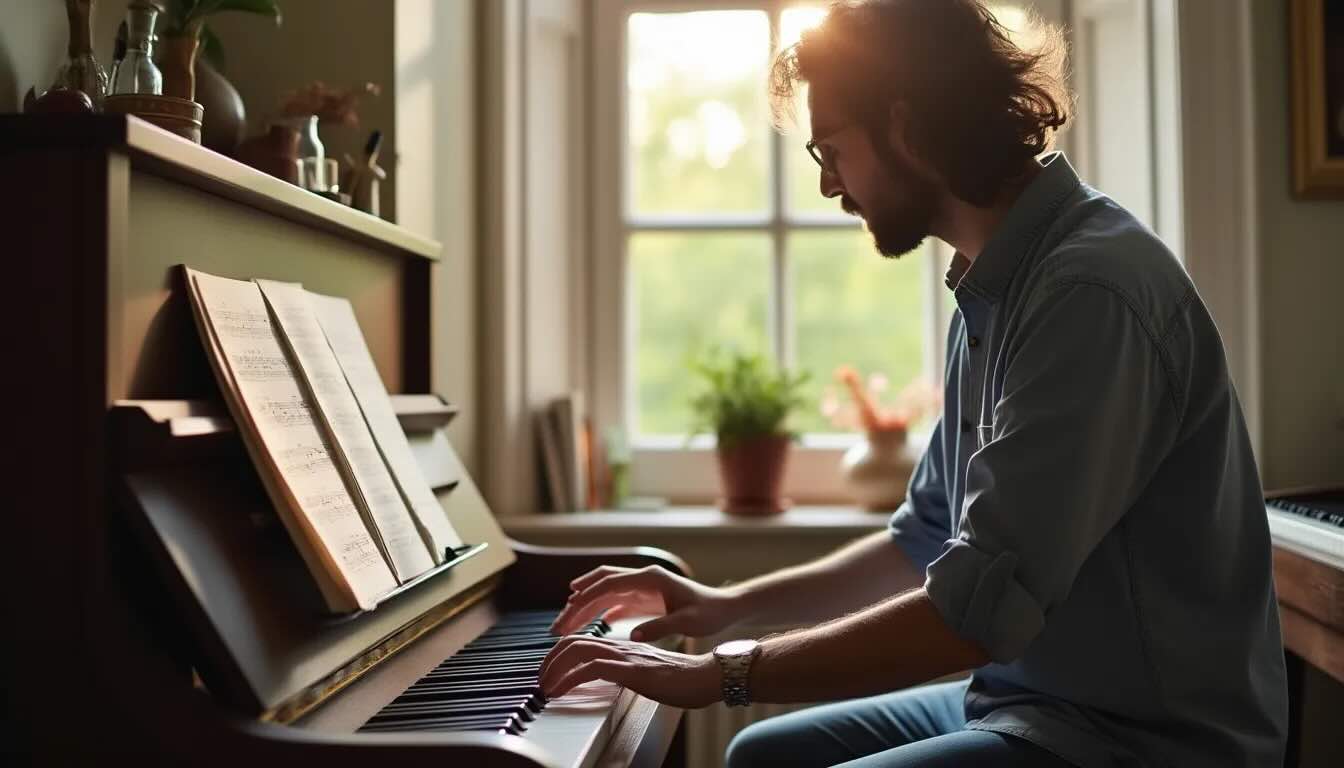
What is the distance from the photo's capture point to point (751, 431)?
255 cm

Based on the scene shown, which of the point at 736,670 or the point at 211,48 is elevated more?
the point at 211,48

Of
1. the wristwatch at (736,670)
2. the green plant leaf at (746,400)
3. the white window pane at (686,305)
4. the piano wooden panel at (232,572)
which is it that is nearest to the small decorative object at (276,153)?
the piano wooden panel at (232,572)

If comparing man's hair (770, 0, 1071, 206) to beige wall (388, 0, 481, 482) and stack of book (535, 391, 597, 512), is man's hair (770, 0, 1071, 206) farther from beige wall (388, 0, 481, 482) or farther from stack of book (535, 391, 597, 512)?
stack of book (535, 391, 597, 512)

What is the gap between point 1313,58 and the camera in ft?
7.29

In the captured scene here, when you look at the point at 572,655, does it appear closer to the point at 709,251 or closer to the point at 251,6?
the point at 251,6

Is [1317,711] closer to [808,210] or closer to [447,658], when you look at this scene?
[808,210]

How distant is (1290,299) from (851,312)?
1000 mm

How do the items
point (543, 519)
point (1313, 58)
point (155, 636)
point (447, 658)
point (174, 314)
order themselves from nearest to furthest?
1. point (155, 636)
2. point (174, 314)
3. point (447, 658)
4. point (1313, 58)
5. point (543, 519)

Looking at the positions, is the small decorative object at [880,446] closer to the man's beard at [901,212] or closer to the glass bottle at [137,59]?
the man's beard at [901,212]

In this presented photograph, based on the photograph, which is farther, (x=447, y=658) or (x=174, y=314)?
(x=447, y=658)

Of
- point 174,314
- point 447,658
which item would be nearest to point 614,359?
point 447,658

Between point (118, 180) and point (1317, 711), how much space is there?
233cm

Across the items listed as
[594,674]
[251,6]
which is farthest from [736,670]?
[251,6]

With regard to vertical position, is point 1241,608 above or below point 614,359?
below
